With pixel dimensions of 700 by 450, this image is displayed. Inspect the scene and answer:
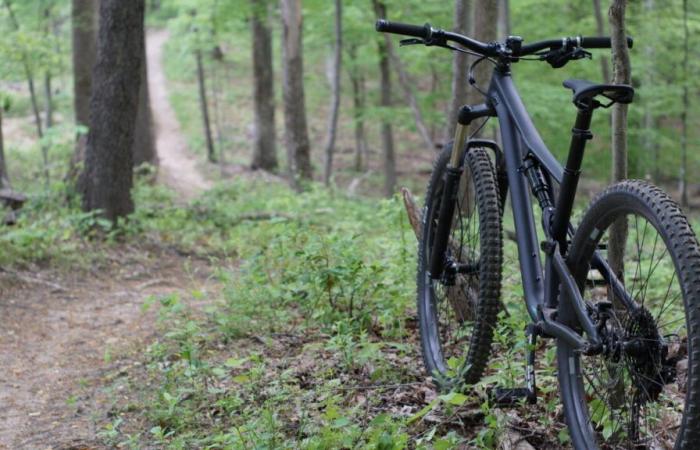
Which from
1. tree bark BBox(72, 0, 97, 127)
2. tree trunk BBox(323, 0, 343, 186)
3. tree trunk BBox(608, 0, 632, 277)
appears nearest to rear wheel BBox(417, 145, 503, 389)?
tree trunk BBox(608, 0, 632, 277)

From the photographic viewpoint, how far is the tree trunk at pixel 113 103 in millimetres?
9844

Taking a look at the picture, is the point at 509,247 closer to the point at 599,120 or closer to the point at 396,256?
the point at 396,256

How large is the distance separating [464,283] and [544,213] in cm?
128

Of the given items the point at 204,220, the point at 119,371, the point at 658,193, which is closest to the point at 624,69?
the point at 658,193

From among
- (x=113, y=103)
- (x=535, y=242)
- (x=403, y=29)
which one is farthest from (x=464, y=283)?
(x=113, y=103)

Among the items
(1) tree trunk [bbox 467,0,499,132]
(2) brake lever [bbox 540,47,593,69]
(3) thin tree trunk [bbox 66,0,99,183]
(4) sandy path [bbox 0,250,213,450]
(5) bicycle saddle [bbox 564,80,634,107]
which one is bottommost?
(4) sandy path [bbox 0,250,213,450]

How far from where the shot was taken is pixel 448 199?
4.22 metres

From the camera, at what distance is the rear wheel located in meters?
3.64

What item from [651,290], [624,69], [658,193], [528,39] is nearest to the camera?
[658,193]

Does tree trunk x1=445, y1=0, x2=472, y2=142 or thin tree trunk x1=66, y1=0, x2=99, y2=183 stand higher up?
thin tree trunk x1=66, y1=0, x2=99, y2=183

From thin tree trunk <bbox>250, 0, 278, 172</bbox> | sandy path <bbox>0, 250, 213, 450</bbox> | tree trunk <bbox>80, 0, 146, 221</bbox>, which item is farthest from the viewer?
thin tree trunk <bbox>250, 0, 278, 172</bbox>

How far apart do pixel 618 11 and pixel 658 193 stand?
72.4 inches

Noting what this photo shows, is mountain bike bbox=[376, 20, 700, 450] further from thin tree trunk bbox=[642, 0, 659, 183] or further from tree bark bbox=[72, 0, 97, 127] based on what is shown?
thin tree trunk bbox=[642, 0, 659, 183]

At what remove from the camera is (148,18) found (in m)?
41.2
